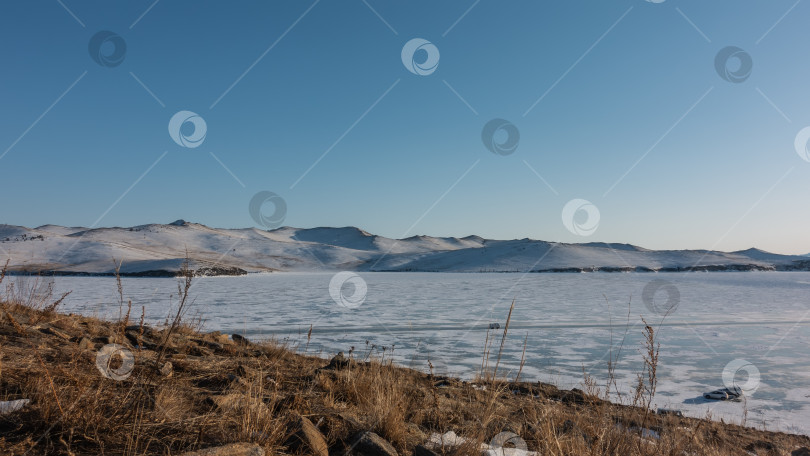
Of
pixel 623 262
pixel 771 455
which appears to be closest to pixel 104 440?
pixel 771 455

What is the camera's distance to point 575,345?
27.5 ft

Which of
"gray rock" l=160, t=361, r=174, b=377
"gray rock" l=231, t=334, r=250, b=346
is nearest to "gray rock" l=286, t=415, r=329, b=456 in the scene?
"gray rock" l=160, t=361, r=174, b=377

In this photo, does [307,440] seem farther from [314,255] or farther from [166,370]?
[314,255]

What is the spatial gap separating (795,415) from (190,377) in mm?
5646

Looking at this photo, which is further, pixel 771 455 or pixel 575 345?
pixel 575 345

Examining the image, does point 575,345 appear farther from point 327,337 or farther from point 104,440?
point 104,440
